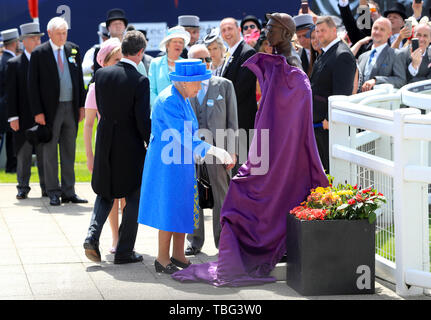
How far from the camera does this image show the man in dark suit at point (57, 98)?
34.6 feet

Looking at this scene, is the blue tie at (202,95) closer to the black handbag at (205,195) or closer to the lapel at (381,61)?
the black handbag at (205,195)

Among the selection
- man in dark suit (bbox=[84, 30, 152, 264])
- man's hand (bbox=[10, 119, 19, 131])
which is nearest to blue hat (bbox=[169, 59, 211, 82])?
man in dark suit (bbox=[84, 30, 152, 264])

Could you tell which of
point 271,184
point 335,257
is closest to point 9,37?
point 271,184

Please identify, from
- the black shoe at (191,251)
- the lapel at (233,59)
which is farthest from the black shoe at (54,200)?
the black shoe at (191,251)

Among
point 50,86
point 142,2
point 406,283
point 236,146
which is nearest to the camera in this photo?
point 406,283

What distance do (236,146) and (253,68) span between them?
4.87 feet

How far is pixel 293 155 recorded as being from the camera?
6520mm

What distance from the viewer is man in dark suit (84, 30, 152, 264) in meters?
7.19

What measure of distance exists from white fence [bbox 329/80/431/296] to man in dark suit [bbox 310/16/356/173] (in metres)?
1.48

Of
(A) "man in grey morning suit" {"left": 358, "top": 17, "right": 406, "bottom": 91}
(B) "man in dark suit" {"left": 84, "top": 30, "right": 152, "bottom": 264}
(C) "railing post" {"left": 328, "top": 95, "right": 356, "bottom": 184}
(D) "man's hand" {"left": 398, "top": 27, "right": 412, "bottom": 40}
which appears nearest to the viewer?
(C) "railing post" {"left": 328, "top": 95, "right": 356, "bottom": 184}

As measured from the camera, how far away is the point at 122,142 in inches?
286

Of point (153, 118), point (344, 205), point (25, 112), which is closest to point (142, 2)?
point (25, 112)

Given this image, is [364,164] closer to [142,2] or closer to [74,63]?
[74,63]

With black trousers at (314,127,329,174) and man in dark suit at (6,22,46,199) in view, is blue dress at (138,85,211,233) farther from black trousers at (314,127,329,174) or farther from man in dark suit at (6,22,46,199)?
man in dark suit at (6,22,46,199)
